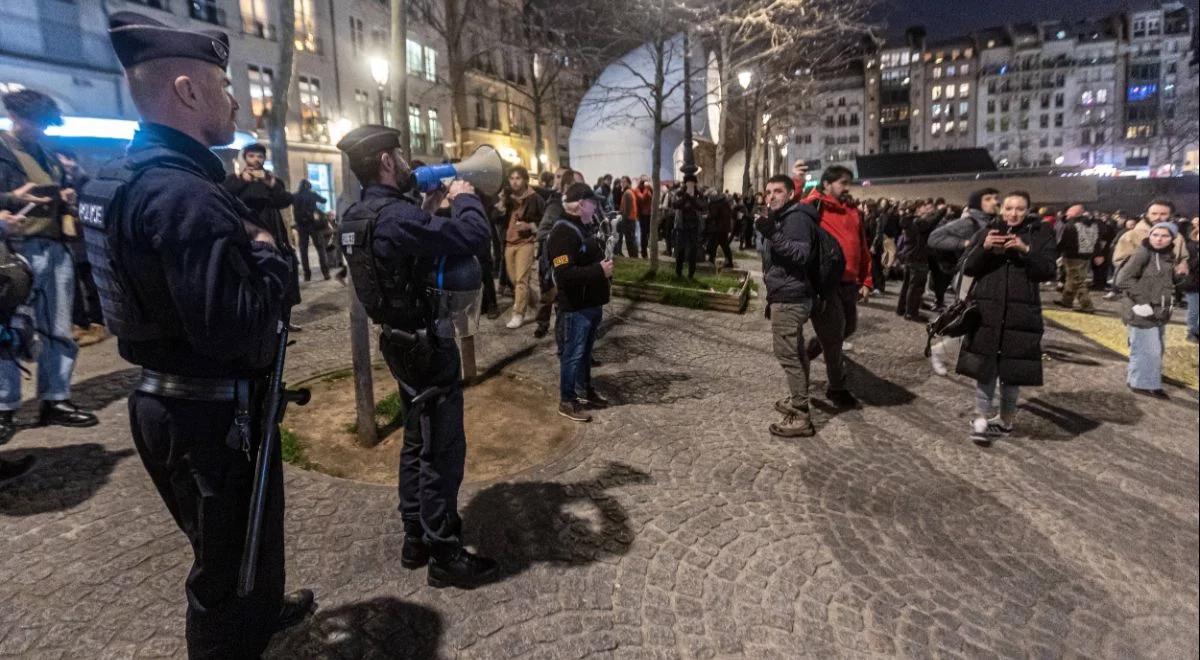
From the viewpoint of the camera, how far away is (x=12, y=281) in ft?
12.1

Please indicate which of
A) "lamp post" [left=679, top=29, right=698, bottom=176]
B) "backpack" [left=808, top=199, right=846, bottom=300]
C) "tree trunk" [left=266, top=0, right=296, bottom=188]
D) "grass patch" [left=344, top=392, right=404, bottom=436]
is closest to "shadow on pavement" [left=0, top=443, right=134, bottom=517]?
"grass patch" [left=344, top=392, right=404, bottom=436]

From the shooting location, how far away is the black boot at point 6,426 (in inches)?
158

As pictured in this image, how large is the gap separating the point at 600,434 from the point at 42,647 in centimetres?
336

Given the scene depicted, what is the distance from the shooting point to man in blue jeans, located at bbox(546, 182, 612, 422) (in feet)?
17.2

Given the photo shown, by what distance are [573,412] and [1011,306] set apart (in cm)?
357

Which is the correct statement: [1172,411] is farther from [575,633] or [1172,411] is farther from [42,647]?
[42,647]

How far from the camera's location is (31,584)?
293 centimetres

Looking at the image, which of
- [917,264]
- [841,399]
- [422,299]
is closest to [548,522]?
[422,299]

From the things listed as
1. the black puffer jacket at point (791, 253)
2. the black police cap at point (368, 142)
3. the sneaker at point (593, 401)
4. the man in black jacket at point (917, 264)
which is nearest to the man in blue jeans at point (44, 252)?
the black police cap at point (368, 142)

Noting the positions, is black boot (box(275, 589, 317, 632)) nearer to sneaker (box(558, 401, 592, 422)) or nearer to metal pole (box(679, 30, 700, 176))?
sneaker (box(558, 401, 592, 422))

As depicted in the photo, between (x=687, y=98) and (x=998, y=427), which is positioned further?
(x=687, y=98)

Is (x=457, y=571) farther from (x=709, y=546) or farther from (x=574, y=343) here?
(x=574, y=343)

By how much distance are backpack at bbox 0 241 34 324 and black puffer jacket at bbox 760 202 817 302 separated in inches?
200

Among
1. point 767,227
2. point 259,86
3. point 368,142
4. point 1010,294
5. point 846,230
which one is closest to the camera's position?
point 368,142
